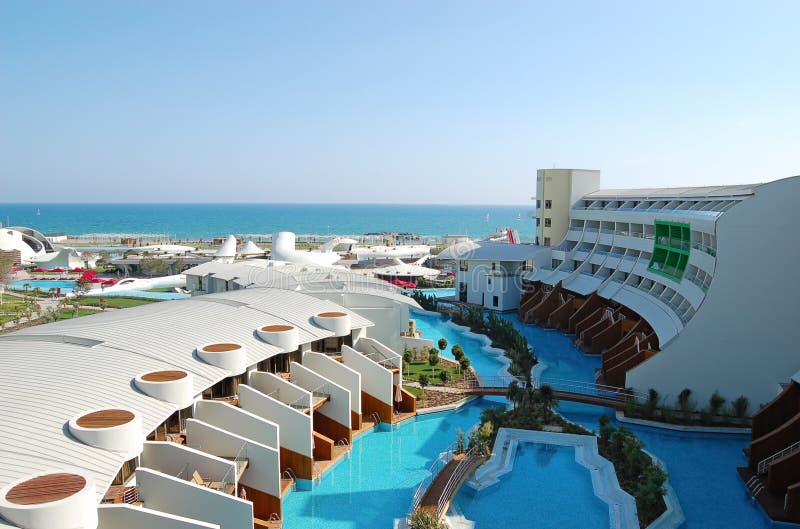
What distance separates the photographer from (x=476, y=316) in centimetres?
3656

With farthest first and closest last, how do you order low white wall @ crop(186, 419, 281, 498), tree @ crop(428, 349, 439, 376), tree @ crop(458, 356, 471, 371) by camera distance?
tree @ crop(458, 356, 471, 371), tree @ crop(428, 349, 439, 376), low white wall @ crop(186, 419, 281, 498)

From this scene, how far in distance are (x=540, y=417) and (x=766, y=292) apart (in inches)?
357

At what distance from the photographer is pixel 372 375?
70.5 feet

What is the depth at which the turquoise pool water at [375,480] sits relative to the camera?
1531 cm

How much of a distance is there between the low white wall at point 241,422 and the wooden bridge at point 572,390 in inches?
418

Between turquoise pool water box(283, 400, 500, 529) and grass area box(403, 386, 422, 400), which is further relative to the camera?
grass area box(403, 386, 422, 400)

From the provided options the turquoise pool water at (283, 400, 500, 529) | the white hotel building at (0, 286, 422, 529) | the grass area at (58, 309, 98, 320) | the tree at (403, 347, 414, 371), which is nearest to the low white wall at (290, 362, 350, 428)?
the white hotel building at (0, 286, 422, 529)

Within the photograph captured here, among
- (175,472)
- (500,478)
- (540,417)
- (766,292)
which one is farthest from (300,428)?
(766,292)

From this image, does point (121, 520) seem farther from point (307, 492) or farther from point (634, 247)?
point (634, 247)

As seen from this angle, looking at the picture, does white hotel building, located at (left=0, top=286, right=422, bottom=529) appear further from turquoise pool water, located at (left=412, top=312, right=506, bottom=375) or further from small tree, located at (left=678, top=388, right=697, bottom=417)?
small tree, located at (left=678, top=388, right=697, bottom=417)

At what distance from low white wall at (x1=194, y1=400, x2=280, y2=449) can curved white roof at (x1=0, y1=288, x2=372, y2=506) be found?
0.70m

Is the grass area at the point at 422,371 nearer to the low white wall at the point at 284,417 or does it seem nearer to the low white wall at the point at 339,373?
the low white wall at the point at 339,373

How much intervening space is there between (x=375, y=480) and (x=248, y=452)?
4.09m

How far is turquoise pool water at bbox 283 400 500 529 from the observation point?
15.3 metres
